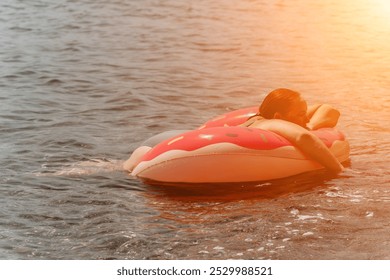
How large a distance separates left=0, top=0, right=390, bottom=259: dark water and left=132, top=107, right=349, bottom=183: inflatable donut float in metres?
0.11

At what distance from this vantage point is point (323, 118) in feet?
28.0

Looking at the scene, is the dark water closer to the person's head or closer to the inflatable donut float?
the inflatable donut float

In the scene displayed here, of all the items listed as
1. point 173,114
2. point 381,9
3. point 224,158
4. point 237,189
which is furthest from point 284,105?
point 381,9

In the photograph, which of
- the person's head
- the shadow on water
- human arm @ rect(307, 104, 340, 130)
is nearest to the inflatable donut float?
the shadow on water

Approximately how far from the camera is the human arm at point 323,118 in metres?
8.49

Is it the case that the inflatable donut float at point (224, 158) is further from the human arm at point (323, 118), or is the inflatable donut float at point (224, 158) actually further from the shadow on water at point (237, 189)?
the human arm at point (323, 118)

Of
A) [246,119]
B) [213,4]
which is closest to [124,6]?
[213,4]

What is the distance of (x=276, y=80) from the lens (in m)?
12.6

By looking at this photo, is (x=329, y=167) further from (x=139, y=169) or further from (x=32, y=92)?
(x=32, y=92)

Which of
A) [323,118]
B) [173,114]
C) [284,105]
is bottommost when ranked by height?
[173,114]

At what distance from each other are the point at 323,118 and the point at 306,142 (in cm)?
82

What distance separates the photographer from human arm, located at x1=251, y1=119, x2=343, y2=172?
25.6 ft

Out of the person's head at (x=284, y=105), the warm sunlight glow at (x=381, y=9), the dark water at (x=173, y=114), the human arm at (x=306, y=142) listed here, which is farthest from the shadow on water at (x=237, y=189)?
the warm sunlight glow at (x=381, y=9)

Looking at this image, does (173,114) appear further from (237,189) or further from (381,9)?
(381,9)
